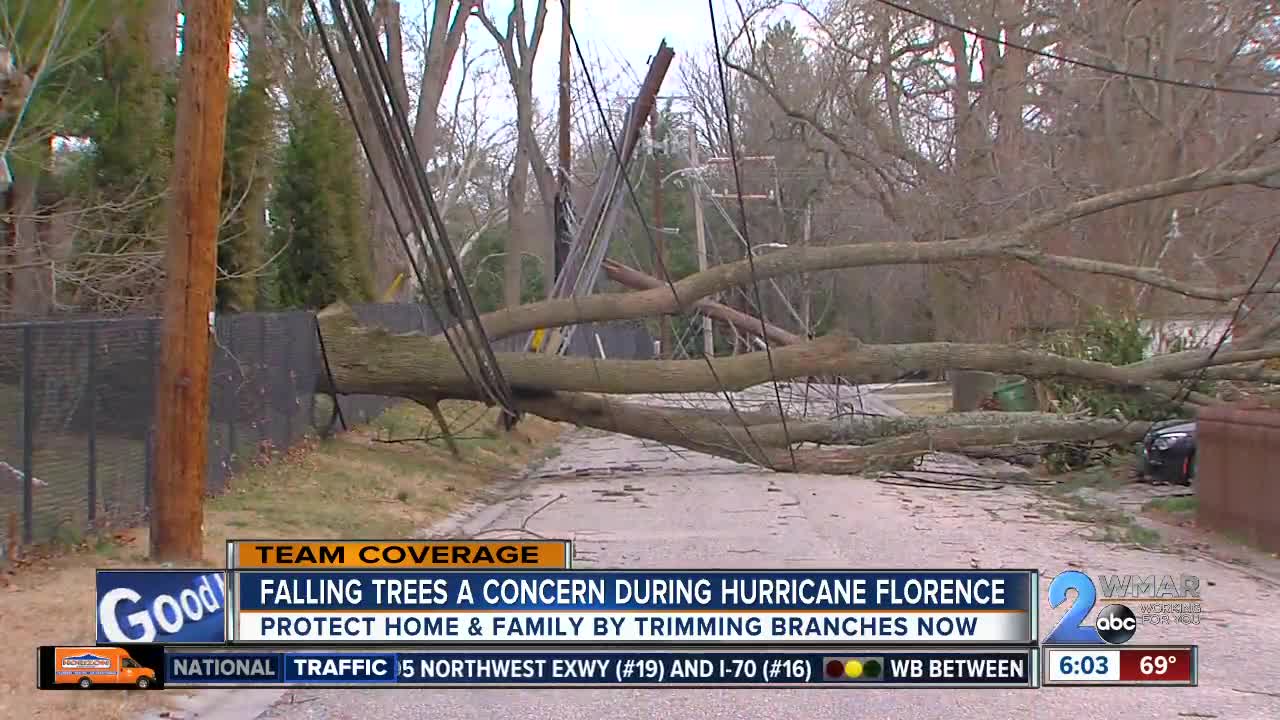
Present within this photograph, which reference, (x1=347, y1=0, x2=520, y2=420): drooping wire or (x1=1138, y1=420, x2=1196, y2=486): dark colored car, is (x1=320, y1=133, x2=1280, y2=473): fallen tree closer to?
(x1=347, y1=0, x2=520, y2=420): drooping wire

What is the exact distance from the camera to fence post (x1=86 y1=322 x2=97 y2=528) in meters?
10.4

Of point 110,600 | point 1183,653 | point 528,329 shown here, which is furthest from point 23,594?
point 528,329

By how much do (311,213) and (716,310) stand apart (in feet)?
22.2

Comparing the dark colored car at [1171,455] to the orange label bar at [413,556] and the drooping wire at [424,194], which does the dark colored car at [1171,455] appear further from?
the orange label bar at [413,556]

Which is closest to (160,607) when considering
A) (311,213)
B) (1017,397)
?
(311,213)

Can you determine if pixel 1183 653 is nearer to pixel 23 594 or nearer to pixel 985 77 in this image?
pixel 23 594

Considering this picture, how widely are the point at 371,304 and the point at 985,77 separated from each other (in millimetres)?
16177

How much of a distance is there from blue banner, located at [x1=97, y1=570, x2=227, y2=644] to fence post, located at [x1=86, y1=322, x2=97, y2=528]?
3.23 m

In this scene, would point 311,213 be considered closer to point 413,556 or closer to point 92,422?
point 92,422

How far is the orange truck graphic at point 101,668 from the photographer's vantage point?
685 centimetres

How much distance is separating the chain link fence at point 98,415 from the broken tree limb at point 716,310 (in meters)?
7.95

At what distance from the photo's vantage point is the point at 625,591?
23.2 feet

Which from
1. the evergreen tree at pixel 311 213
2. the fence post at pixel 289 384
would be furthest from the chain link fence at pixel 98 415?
the evergreen tree at pixel 311 213

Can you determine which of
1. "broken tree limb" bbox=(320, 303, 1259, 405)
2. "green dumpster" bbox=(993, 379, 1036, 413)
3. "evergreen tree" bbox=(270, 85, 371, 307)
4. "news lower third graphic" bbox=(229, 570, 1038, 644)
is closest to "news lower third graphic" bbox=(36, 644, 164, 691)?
"news lower third graphic" bbox=(229, 570, 1038, 644)
